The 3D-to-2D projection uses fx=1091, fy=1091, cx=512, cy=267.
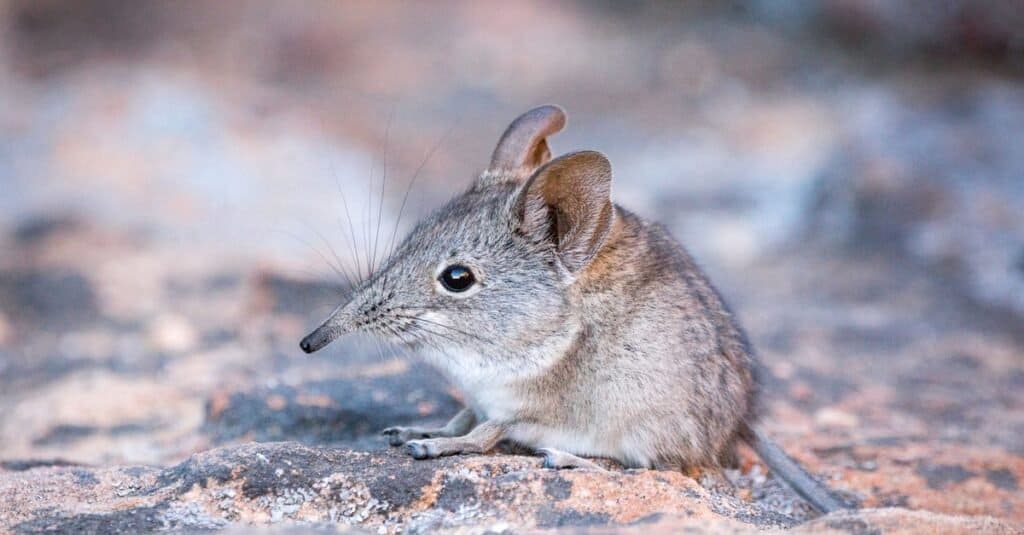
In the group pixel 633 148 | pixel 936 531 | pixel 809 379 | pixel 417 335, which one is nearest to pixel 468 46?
pixel 633 148

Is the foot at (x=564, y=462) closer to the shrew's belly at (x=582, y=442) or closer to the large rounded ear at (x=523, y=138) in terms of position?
the shrew's belly at (x=582, y=442)

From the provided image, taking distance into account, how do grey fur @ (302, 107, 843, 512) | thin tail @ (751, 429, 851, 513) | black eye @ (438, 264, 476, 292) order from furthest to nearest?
thin tail @ (751, 429, 851, 513), black eye @ (438, 264, 476, 292), grey fur @ (302, 107, 843, 512)

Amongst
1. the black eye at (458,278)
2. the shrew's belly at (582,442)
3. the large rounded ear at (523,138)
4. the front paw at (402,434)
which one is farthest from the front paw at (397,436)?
the large rounded ear at (523,138)

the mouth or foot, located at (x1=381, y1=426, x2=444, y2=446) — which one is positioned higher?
the mouth

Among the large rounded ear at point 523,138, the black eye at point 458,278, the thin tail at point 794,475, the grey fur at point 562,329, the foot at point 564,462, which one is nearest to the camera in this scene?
the foot at point 564,462

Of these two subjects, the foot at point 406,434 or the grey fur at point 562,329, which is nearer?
the grey fur at point 562,329

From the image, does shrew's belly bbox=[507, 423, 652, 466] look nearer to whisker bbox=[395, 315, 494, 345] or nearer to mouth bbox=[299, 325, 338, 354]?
whisker bbox=[395, 315, 494, 345]

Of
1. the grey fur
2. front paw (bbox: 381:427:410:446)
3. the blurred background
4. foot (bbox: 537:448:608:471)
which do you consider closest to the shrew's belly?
the grey fur
